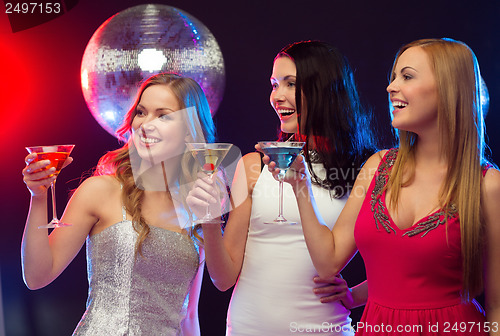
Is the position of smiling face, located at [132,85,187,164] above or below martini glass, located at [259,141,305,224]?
above

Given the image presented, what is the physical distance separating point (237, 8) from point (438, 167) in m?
2.45

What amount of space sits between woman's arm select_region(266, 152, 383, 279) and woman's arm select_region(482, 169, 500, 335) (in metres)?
0.46

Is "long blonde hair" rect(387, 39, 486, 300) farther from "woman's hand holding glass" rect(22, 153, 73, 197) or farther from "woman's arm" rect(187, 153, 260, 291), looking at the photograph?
"woman's hand holding glass" rect(22, 153, 73, 197)

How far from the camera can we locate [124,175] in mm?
2408

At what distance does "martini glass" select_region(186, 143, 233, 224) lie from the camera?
1982 mm

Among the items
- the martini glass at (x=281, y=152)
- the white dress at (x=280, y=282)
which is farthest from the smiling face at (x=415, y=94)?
the white dress at (x=280, y=282)

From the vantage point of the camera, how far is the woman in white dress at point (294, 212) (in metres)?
2.29

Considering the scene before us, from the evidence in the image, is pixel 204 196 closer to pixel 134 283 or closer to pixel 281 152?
pixel 281 152

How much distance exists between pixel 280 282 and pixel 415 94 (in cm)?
91

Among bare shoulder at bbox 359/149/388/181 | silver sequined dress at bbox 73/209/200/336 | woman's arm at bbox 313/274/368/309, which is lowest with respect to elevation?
woman's arm at bbox 313/274/368/309

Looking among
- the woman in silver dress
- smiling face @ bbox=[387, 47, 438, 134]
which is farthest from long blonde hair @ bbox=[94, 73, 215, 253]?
smiling face @ bbox=[387, 47, 438, 134]

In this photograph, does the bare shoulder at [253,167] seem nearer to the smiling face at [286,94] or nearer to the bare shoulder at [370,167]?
the smiling face at [286,94]

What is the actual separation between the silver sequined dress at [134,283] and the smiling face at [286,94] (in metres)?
0.68

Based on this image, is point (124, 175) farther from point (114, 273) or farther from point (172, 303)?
point (172, 303)
